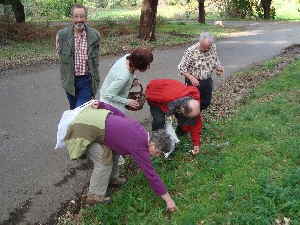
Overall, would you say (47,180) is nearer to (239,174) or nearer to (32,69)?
(239,174)

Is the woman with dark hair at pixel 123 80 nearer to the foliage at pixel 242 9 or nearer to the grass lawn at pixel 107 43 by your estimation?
the grass lawn at pixel 107 43

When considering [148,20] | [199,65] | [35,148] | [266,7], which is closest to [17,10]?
[148,20]

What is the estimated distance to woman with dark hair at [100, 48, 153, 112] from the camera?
4832mm

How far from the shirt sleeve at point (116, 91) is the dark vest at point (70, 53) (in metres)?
0.99

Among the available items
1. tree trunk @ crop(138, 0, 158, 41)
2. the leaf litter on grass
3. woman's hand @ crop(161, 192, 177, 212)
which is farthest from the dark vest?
tree trunk @ crop(138, 0, 158, 41)

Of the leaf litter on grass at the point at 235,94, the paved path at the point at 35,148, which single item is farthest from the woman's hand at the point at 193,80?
the paved path at the point at 35,148

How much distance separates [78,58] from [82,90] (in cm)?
46

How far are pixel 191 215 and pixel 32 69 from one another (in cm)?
895

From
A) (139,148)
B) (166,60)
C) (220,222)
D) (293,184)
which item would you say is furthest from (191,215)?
(166,60)

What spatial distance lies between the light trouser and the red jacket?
92cm

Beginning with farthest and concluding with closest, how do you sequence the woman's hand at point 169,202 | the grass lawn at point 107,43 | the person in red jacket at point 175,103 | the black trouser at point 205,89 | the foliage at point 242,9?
the foliage at point 242,9 < the grass lawn at point 107,43 < the black trouser at point 205,89 < the person in red jacket at point 175,103 < the woman's hand at point 169,202

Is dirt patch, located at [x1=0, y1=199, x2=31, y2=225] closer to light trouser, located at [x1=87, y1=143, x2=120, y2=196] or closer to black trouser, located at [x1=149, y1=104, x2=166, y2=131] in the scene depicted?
light trouser, located at [x1=87, y1=143, x2=120, y2=196]

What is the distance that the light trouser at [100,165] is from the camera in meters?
4.48

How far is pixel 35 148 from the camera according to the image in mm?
6547
